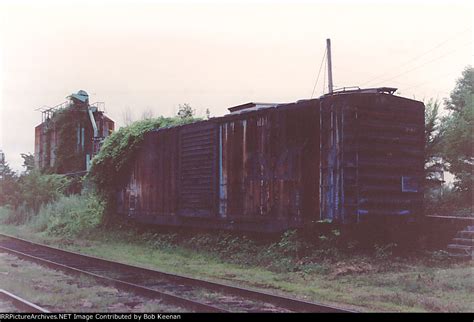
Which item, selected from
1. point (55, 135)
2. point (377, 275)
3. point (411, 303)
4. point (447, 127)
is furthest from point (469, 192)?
point (55, 135)

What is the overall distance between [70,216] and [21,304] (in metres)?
15.8

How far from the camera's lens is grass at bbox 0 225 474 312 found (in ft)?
25.0

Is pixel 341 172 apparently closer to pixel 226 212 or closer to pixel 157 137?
pixel 226 212

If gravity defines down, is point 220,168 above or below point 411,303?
above

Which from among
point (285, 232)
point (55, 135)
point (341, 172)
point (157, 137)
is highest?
point (55, 135)

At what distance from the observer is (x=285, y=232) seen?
1205cm

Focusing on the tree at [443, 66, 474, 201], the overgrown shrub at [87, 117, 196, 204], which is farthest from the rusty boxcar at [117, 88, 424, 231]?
the tree at [443, 66, 474, 201]

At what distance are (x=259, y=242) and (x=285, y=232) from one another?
44.1 inches

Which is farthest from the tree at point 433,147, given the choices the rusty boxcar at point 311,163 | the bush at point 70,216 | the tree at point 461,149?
the bush at point 70,216

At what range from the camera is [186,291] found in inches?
346

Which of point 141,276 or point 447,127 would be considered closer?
point 141,276

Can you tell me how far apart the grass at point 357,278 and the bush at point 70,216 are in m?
6.73

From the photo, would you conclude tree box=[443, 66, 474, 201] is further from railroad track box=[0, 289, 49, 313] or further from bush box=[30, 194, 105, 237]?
railroad track box=[0, 289, 49, 313]

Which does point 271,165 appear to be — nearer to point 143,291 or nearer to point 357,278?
point 357,278
